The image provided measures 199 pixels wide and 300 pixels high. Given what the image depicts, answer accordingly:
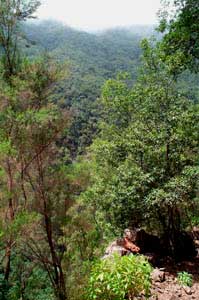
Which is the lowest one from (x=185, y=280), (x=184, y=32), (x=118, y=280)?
(x=185, y=280)

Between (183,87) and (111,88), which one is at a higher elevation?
(111,88)

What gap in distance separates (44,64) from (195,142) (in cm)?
439

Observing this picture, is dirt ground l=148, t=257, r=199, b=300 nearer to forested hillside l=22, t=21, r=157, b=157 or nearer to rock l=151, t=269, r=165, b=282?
rock l=151, t=269, r=165, b=282

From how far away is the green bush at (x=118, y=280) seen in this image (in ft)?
16.1

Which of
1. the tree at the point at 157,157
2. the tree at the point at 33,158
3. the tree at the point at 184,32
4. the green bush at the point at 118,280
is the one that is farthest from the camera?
the tree at the point at 33,158

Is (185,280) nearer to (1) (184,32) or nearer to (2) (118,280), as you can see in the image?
(2) (118,280)

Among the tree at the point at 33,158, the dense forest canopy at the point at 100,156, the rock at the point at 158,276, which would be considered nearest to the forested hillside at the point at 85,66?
the dense forest canopy at the point at 100,156

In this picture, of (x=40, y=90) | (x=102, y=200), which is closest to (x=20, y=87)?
(x=40, y=90)

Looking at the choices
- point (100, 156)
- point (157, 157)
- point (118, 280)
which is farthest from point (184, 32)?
point (100, 156)

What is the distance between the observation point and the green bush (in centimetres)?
489

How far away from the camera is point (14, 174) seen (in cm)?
983

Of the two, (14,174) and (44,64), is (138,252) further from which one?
(44,64)

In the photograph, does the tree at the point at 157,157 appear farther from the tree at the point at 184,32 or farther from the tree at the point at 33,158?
the tree at the point at 33,158

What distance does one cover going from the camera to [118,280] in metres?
4.94
